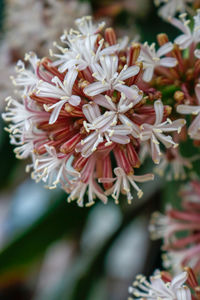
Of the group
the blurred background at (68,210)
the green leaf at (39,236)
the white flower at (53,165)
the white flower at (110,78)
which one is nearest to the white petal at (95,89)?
the white flower at (110,78)

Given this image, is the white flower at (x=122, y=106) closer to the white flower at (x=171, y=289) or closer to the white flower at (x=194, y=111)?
the white flower at (x=194, y=111)

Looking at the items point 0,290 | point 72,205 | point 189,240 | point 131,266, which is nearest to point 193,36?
point 189,240

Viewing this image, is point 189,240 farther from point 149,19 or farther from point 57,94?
point 149,19

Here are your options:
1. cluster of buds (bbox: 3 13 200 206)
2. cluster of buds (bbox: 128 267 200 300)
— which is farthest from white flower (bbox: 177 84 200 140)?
cluster of buds (bbox: 128 267 200 300)

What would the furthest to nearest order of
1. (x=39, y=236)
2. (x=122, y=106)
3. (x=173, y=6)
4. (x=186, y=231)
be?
(x=39, y=236)
(x=186, y=231)
(x=173, y=6)
(x=122, y=106)

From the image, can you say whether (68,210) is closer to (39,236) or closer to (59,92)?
(39,236)

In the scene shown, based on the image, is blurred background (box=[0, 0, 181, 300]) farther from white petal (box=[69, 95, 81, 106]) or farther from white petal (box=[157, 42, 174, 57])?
white petal (box=[69, 95, 81, 106])

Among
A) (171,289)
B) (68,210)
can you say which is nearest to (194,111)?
(171,289)
